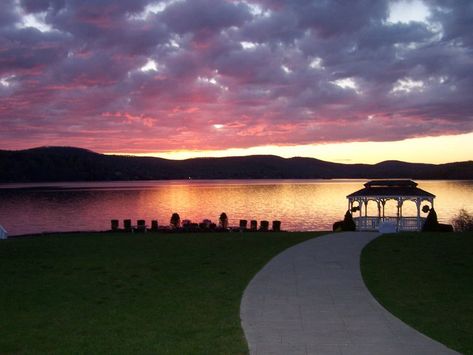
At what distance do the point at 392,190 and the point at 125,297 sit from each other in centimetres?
2502

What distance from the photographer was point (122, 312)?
10.1 meters

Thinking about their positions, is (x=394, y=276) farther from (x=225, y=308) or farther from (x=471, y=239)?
(x=471, y=239)

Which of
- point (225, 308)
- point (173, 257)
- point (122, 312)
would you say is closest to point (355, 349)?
point (225, 308)

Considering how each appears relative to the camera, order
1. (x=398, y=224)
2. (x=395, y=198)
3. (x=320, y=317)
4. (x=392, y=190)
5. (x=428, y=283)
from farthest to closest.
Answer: (x=392, y=190), (x=395, y=198), (x=398, y=224), (x=428, y=283), (x=320, y=317)

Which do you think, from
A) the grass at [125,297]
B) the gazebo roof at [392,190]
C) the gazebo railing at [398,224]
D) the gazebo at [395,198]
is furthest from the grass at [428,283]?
the gazebo roof at [392,190]

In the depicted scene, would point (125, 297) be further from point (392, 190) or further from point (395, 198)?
point (392, 190)

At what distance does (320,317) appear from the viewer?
9.44 meters

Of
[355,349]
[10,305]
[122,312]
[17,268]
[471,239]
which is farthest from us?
[471,239]

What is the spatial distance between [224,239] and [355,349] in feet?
54.5

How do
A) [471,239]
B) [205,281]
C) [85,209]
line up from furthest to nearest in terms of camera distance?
[85,209], [471,239], [205,281]

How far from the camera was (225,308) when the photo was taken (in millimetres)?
10203

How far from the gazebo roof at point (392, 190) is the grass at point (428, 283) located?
926 cm

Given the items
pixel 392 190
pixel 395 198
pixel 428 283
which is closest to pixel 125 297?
pixel 428 283

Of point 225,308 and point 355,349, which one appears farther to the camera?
point 225,308
